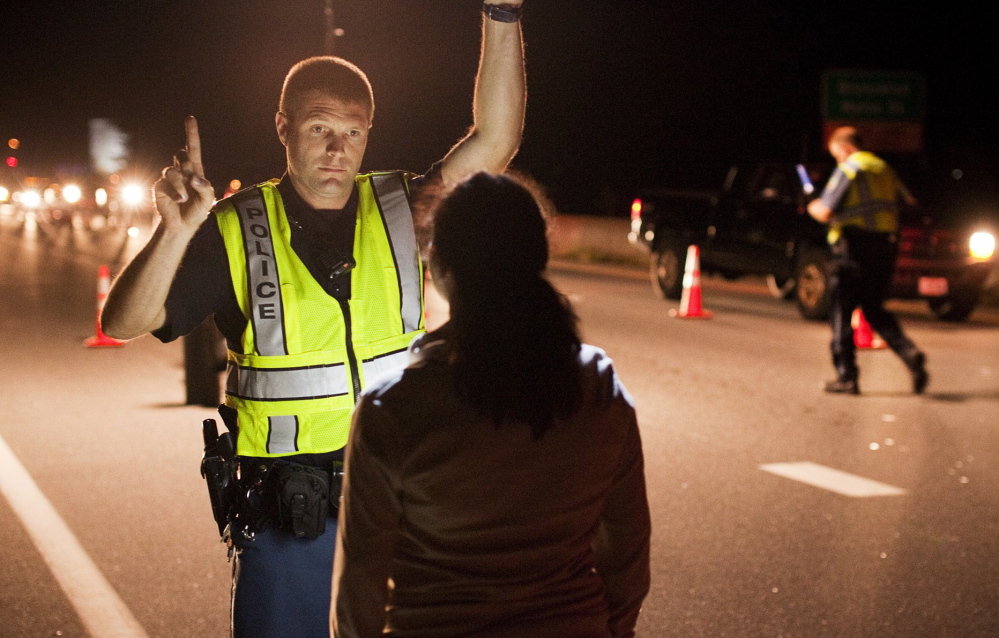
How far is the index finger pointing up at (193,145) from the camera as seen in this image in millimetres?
2676

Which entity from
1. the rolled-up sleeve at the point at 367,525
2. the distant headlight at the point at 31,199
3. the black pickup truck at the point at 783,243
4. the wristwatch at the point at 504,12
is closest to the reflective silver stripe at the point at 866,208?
the black pickup truck at the point at 783,243

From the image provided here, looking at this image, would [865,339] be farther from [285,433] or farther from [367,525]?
[367,525]

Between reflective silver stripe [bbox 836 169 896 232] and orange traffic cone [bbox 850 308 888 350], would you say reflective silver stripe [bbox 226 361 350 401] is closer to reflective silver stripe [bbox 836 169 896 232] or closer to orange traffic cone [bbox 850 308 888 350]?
reflective silver stripe [bbox 836 169 896 232]

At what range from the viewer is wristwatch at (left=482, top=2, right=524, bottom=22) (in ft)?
10.2

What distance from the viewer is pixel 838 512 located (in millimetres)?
6414

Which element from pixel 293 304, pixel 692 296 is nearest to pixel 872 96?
pixel 692 296

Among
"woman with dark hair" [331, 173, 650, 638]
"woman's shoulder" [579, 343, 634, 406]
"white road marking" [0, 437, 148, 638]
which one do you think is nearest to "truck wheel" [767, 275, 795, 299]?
"white road marking" [0, 437, 148, 638]

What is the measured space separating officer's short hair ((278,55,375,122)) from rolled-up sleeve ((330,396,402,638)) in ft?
3.65

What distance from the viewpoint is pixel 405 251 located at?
2.95 meters

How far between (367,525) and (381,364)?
839mm

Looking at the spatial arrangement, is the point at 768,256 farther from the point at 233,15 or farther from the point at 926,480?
the point at 233,15

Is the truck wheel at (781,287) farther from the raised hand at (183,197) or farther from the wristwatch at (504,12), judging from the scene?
the raised hand at (183,197)

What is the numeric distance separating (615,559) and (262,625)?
2.78 ft

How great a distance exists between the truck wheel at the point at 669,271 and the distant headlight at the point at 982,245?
412 cm
